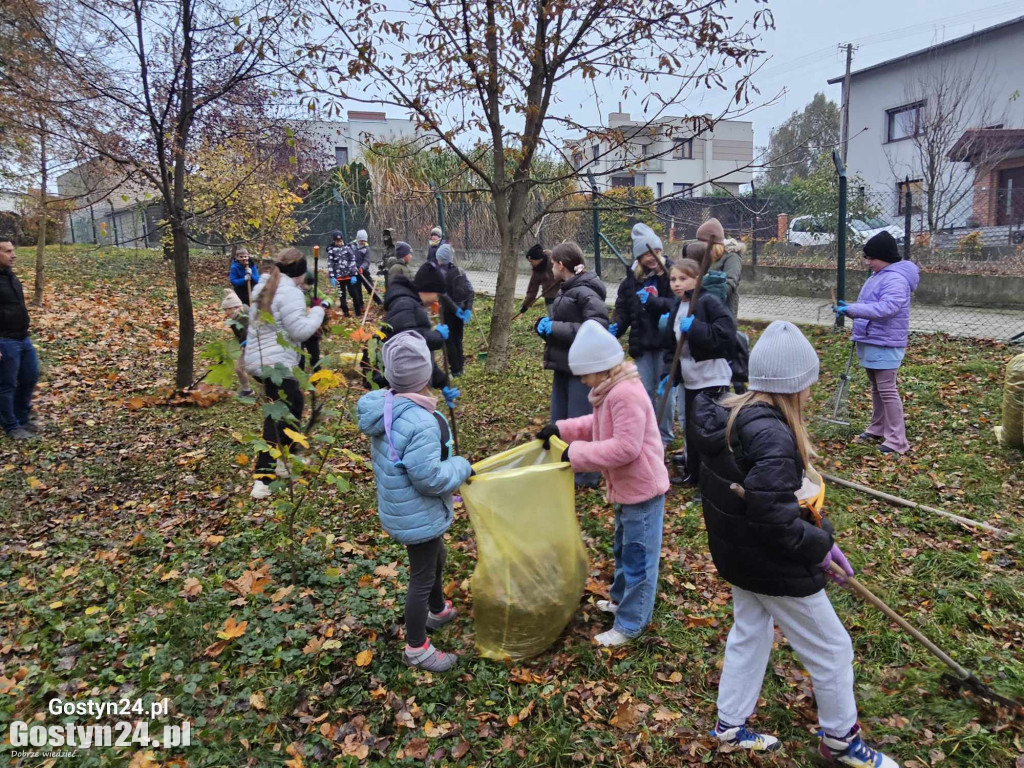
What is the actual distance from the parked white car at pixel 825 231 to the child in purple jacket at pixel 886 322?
577cm

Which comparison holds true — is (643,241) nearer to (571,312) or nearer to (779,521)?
(571,312)

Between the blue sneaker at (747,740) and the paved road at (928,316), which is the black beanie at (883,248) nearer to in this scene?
the blue sneaker at (747,740)

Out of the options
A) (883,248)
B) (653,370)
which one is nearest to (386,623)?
(653,370)

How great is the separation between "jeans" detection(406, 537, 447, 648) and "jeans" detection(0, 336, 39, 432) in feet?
17.0

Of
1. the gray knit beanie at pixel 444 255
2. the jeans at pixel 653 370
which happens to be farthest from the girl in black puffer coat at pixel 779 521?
the gray knit beanie at pixel 444 255

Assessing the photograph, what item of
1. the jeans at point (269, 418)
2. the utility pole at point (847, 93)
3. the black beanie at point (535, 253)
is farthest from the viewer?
the utility pole at point (847, 93)

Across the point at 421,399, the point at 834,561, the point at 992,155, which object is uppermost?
the point at 992,155

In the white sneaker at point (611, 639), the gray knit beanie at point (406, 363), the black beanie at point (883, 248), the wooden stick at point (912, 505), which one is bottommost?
the white sneaker at point (611, 639)

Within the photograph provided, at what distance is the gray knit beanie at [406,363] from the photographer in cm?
291

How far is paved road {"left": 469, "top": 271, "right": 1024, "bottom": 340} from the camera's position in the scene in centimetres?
879

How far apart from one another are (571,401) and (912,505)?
2387mm

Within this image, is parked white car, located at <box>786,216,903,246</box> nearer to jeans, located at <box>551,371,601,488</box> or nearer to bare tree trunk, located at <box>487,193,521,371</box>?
bare tree trunk, located at <box>487,193,521,371</box>

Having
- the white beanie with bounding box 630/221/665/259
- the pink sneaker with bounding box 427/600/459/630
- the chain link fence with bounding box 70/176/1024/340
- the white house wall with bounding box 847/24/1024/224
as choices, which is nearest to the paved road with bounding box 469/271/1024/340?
the chain link fence with bounding box 70/176/1024/340

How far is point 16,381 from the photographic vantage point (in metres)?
6.20
